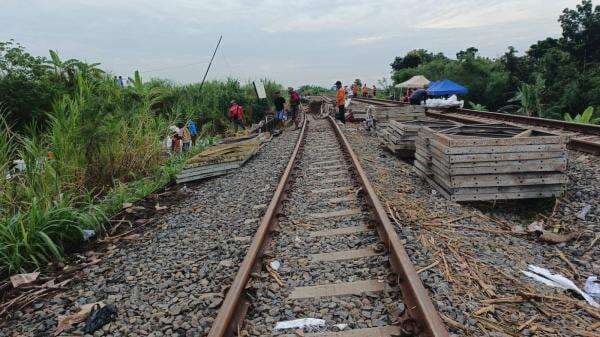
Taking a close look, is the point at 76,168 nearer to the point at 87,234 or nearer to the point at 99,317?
the point at 87,234

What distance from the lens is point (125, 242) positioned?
4.86 m

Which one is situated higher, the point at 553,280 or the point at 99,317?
the point at 99,317

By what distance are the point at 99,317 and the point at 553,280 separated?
12.5 ft

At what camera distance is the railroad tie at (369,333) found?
8.53 ft

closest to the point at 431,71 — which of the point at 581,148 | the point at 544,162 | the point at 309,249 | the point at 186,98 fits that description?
the point at 186,98

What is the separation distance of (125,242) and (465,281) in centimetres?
387

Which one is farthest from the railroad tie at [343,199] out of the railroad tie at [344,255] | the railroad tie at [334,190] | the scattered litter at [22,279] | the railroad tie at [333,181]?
the scattered litter at [22,279]

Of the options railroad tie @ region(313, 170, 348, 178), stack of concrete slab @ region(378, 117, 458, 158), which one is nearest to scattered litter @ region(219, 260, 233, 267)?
railroad tie @ region(313, 170, 348, 178)

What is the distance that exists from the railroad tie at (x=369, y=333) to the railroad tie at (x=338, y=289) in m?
0.46

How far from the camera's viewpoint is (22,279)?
150 inches

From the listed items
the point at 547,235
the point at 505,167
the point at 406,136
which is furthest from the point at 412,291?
the point at 406,136

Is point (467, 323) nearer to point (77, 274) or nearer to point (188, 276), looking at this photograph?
point (188, 276)

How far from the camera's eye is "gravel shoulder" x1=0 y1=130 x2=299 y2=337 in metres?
3.03

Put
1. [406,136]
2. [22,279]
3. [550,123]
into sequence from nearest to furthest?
1. [22,279]
2. [406,136]
3. [550,123]
